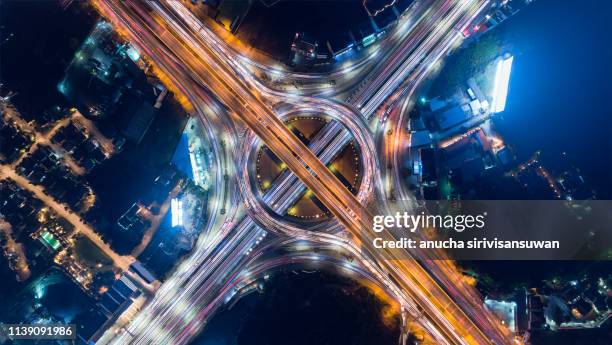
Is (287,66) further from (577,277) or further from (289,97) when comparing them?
(577,277)

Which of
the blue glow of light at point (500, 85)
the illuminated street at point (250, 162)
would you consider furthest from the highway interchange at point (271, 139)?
the blue glow of light at point (500, 85)

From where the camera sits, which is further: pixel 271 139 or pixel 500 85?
pixel 271 139

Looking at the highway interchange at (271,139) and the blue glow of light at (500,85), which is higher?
the blue glow of light at (500,85)

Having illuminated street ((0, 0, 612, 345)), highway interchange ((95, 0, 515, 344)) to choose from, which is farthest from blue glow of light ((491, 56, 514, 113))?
highway interchange ((95, 0, 515, 344))

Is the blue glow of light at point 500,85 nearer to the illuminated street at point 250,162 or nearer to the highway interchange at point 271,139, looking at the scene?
the illuminated street at point 250,162

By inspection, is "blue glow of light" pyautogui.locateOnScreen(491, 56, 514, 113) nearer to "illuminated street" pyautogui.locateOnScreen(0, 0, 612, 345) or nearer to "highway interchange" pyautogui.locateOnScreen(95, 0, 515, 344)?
"illuminated street" pyautogui.locateOnScreen(0, 0, 612, 345)

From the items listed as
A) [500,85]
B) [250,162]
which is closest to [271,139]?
[250,162]

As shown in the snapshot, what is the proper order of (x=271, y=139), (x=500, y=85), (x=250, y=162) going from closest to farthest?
(x=500, y=85)
(x=271, y=139)
(x=250, y=162)

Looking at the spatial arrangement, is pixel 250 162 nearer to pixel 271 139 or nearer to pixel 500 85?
pixel 271 139

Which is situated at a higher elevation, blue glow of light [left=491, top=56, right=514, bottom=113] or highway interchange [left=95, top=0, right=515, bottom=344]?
blue glow of light [left=491, top=56, right=514, bottom=113]
